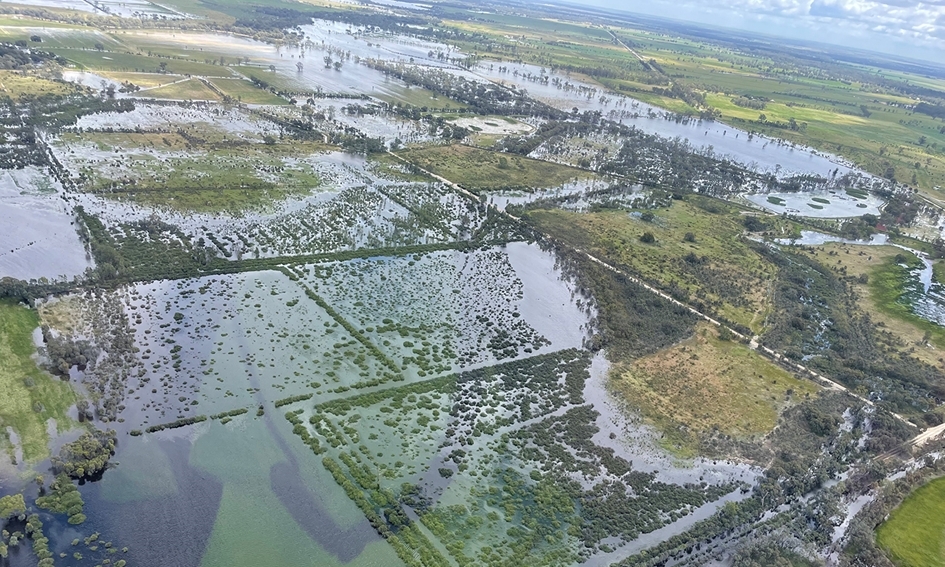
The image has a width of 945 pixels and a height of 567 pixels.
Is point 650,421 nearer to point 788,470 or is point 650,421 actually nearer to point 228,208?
point 788,470

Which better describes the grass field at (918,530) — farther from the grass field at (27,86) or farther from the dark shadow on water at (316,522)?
the grass field at (27,86)

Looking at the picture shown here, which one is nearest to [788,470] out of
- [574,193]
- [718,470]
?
[718,470]

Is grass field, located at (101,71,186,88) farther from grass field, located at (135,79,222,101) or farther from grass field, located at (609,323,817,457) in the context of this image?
grass field, located at (609,323,817,457)

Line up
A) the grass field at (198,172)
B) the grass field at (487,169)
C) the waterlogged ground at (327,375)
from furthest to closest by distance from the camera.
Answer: the grass field at (487,169), the grass field at (198,172), the waterlogged ground at (327,375)

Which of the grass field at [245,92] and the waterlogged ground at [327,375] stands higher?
the grass field at [245,92]

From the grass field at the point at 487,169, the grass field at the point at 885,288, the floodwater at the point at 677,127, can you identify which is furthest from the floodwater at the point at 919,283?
the grass field at the point at 487,169

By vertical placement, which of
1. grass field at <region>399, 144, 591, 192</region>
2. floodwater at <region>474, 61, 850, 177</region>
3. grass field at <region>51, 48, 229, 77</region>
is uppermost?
floodwater at <region>474, 61, 850, 177</region>

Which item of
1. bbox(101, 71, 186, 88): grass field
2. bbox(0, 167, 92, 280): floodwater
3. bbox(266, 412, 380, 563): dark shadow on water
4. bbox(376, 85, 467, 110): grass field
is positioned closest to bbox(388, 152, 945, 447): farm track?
bbox(266, 412, 380, 563): dark shadow on water
